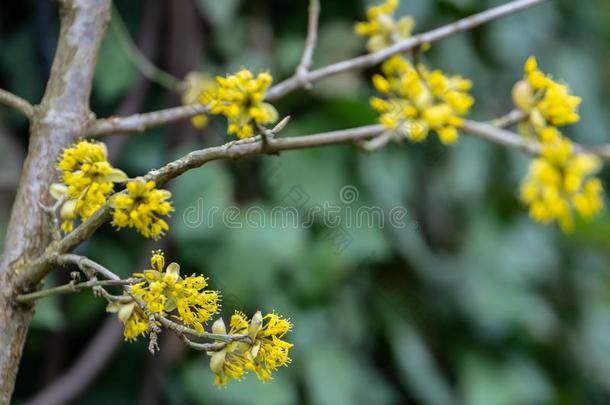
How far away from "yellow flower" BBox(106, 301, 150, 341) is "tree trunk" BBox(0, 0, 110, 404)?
0.06 metres

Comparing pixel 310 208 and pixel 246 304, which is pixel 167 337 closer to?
pixel 246 304

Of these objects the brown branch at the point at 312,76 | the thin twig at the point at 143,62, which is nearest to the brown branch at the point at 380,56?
the brown branch at the point at 312,76

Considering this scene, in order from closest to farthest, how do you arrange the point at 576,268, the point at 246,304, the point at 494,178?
the point at 246,304, the point at 494,178, the point at 576,268

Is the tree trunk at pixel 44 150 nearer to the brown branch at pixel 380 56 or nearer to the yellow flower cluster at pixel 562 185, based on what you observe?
the brown branch at pixel 380 56

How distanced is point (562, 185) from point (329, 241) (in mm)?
584

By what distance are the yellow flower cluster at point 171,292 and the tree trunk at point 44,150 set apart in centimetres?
7

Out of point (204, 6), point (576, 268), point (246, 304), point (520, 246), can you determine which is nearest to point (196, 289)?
point (246, 304)

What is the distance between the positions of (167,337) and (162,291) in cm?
61

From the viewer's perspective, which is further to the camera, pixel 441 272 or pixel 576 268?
pixel 576 268

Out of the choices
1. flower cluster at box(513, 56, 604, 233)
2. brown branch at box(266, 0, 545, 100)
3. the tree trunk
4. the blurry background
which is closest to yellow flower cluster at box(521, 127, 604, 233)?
flower cluster at box(513, 56, 604, 233)

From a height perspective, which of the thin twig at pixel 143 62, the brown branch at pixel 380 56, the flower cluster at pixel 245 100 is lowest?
the flower cluster at pixel 245 100

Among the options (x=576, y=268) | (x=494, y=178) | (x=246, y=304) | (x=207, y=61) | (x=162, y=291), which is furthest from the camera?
(x=576, y=268)

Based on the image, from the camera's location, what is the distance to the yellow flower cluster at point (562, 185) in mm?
389

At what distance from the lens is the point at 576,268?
1.33 metres
